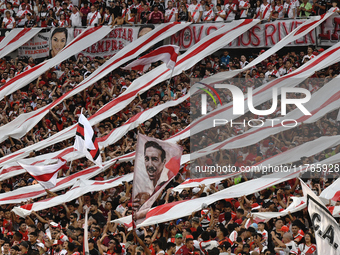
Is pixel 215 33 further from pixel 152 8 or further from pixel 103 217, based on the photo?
pixel 103 217

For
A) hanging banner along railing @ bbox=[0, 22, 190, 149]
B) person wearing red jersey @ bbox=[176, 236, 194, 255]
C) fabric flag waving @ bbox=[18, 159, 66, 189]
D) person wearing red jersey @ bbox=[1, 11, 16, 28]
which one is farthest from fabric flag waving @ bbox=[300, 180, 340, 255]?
person wearing red jersey @ bbox=[1, 11, 16, 28]

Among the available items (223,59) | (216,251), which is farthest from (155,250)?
(223,59)

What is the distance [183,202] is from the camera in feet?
40.0

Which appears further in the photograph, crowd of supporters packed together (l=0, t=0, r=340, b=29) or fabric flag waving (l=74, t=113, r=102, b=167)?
crowd of supporters packed together (l=0, t=0, r=340, b=29)

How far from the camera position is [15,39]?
20.4 meters

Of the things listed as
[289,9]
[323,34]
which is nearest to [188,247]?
[323,34]

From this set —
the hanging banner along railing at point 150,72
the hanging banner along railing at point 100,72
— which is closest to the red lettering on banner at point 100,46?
the hanging banner along railing at point 100,72

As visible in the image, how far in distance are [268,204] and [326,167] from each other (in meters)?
2.31

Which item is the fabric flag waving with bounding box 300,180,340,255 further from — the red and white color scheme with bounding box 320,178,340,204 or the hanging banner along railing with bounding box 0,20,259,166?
the hanging banner along railing with bounding box 0,20,259,166

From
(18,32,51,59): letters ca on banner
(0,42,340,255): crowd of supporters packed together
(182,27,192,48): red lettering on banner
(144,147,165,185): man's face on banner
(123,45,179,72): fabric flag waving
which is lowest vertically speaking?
(0,42,340,255): crowd of supporters packed together

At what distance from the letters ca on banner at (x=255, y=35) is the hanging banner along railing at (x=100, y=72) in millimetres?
298

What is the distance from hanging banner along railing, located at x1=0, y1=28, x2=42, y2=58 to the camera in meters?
20.2

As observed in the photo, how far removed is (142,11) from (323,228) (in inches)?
525

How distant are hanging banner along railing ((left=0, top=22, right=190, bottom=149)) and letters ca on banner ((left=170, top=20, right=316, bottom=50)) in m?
0.30
